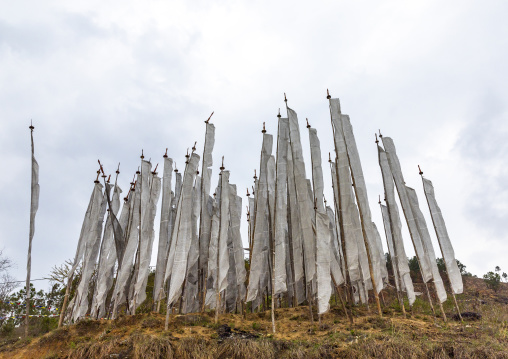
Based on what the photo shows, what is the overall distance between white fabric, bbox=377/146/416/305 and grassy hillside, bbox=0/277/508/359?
96 centimetres

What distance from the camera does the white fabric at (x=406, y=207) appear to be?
11.0m

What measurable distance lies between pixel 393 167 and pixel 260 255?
556cm

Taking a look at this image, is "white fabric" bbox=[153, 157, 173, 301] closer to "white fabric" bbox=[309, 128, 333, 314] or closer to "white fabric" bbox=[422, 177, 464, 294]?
"white fabric" bbox=[309, 128, 333, 314]

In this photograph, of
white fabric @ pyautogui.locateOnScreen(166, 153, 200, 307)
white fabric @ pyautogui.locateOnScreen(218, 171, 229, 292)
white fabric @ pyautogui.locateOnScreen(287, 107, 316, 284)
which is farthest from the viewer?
white fabric @ pyautogui.locateOnScreen(218, 171, 229, 292)

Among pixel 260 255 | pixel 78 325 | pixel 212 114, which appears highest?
pixel 212 114

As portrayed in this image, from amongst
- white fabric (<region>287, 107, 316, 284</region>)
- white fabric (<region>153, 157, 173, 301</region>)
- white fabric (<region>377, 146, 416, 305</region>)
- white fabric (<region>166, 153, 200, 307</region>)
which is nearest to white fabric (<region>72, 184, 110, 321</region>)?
white fabric (<region>153, 157, 173, 301</region>)

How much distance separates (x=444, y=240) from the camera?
442 inches

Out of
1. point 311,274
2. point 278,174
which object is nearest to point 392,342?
point 311,274

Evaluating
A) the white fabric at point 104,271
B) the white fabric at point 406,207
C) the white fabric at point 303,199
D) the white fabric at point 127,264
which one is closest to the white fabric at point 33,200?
the white fabric at point 104,271

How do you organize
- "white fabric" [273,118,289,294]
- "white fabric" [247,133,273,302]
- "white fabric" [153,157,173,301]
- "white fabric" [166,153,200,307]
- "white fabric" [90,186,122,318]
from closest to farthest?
1. "white fabric" [166,153,200,307]
2. "white fabric" [273,118,289,294]
3. "white fabric" [247,133,273,302]
4. "white fabric" [90,186,122,318]
5. "white fabric" [153,157,173,301]

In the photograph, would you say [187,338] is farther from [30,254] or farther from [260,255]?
[30,254]

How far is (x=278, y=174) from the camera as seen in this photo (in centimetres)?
1138

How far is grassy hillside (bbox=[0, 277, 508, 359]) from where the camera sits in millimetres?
7617

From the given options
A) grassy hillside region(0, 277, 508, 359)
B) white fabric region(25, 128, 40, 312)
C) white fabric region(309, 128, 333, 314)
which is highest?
white fabric region(25, 128, 40, 312)
